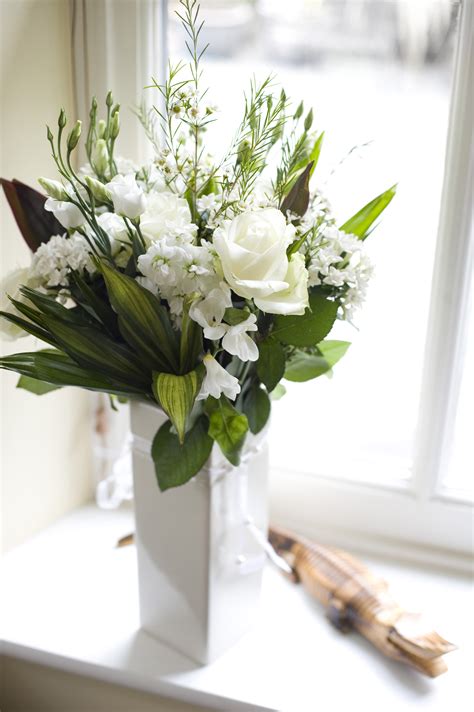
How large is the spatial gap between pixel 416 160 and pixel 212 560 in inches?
24.4

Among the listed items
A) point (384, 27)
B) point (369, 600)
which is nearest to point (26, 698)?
point (369, 600)

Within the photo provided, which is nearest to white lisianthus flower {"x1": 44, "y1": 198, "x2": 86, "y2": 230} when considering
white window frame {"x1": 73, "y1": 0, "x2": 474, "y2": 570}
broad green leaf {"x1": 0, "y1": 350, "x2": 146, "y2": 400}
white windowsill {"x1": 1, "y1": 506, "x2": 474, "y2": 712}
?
broad green leaf {"x1": 0, "y1": 350, "x2": 146, "y2": 400}

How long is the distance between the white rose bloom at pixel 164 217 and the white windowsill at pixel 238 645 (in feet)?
1.86

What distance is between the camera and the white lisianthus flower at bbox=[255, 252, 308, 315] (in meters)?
0.62

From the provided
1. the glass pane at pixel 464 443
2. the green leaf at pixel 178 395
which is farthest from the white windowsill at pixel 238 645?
the green leaf at pixel 178 395

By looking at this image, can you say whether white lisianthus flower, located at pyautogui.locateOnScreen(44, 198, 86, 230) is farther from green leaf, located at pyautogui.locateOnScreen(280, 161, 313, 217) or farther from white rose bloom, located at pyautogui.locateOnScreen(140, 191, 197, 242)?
green leaf, located at pyautogui.locateOnScreen(280, 161, 313, 217)

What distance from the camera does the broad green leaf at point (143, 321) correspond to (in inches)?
25.6

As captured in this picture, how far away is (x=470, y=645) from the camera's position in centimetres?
92

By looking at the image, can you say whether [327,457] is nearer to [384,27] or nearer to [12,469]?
[12,469]

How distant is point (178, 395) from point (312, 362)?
0.24 meters

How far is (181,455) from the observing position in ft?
2.39

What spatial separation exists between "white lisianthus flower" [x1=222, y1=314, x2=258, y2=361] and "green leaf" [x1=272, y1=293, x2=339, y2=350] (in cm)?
8

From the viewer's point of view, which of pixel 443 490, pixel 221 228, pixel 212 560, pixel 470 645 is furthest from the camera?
pixel 443 490

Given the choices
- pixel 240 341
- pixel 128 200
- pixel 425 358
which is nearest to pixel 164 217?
pixel 128 200
